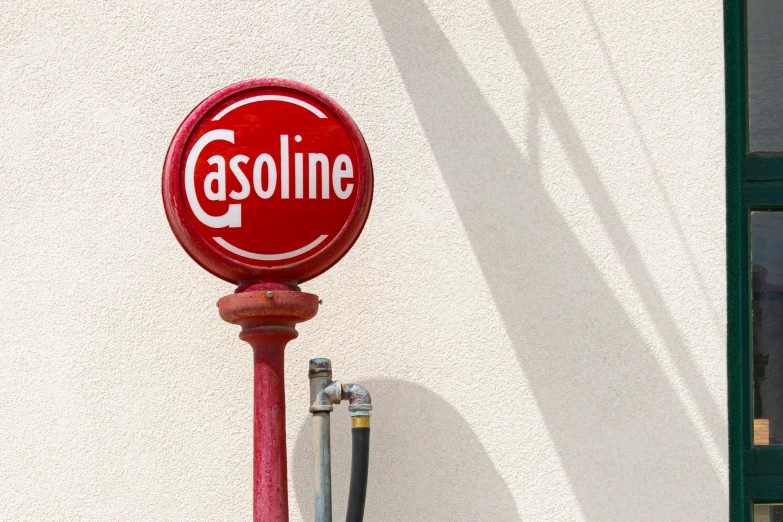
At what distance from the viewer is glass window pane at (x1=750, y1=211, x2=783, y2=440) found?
2.82 m

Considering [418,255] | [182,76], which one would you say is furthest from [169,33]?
[418,255]

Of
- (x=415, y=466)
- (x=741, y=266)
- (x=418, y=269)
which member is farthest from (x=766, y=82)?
(x=415, y=466)

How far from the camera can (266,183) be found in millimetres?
2209

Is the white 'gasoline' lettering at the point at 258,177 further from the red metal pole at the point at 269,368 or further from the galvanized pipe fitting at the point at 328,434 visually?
the galvanized pipe fitting at the point at 328,434

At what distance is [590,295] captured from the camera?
2789mm

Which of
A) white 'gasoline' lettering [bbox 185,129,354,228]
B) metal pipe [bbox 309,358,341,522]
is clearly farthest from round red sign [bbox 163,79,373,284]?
metal pipe [bbox 309,358,341,522]

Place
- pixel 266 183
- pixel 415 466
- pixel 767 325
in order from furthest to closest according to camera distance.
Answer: pixel 767 325
pixel 415 466
pixel 266 183

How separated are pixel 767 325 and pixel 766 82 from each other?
0.68m

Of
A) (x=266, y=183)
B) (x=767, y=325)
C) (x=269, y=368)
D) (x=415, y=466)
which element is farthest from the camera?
(x=767, y=325)

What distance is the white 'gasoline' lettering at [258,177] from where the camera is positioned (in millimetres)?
2209

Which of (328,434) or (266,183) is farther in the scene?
(328,434)

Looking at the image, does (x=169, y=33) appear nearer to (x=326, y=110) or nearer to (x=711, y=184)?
(x=326, y=110)

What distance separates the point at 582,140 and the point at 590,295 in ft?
1.37

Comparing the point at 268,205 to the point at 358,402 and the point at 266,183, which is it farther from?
the point at 358,402
